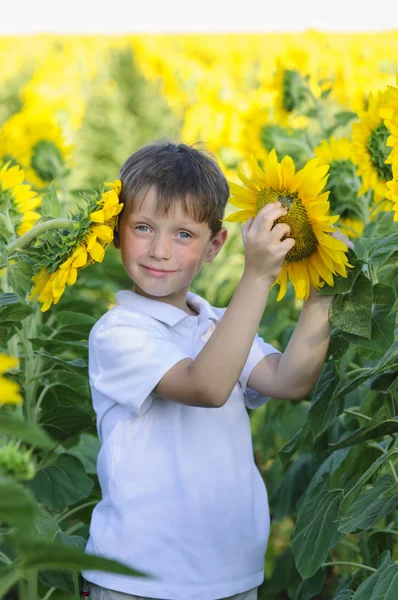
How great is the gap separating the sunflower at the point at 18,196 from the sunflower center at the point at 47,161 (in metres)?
1.42

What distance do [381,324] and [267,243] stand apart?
257 millimetres

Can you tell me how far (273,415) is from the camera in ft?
9.29

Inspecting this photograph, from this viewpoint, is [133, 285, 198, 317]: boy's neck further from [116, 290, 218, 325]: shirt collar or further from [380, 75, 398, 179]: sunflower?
[380, 75, 398, 179]: sunflower

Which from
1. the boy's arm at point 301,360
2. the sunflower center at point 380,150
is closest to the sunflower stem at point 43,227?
the boy's arm at point 301,360

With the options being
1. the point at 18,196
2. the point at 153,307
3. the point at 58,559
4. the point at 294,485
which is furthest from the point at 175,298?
the point at 58,559

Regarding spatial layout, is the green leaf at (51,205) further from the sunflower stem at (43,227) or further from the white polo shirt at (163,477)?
the white polo shirt at (163,477)

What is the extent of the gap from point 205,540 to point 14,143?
170cm

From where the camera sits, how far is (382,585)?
57.4 inches

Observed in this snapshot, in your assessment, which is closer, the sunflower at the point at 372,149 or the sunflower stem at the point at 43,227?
the sunflower stem at the point at 43,227

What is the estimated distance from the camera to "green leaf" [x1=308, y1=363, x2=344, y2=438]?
163 centimetres

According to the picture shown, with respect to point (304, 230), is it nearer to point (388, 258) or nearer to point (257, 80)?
point (388, 258)

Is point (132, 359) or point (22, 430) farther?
point (132, 359)

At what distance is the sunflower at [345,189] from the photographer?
241 cm

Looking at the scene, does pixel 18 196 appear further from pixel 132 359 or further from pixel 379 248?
pixel 379 248
